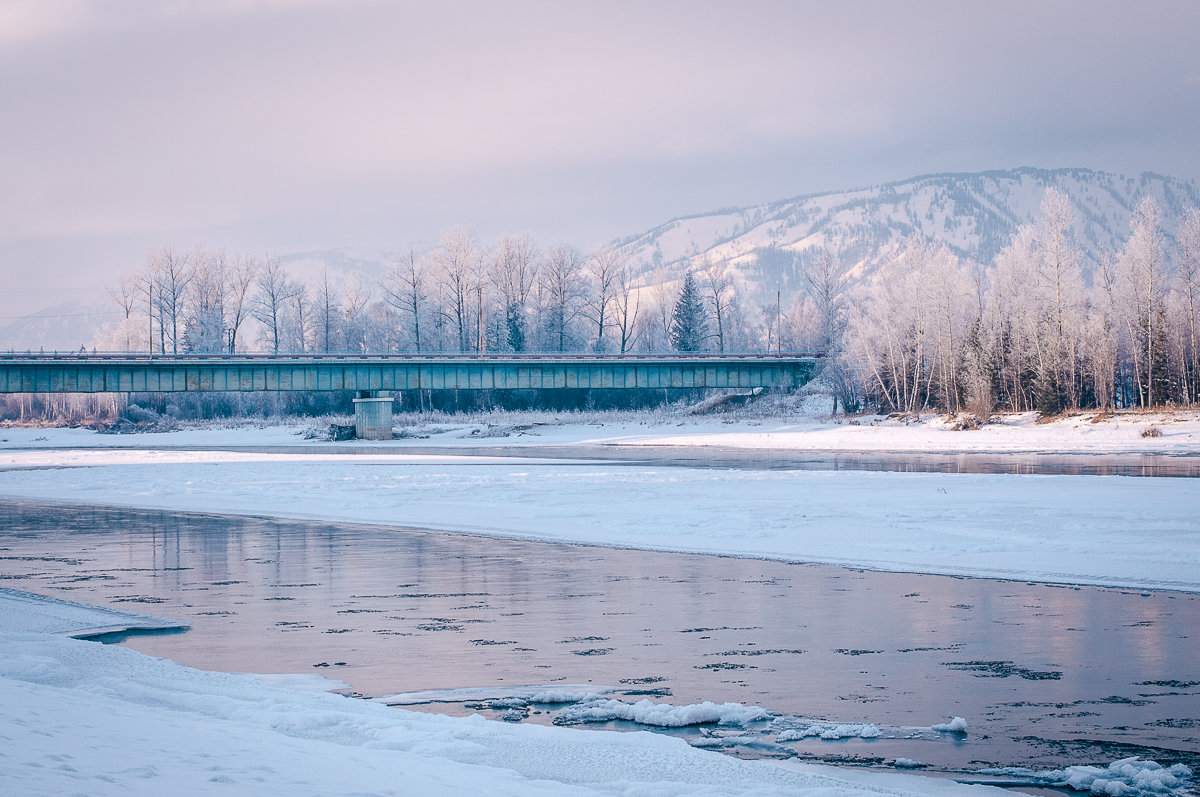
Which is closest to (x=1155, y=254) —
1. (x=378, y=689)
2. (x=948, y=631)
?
(x=948, y=631)

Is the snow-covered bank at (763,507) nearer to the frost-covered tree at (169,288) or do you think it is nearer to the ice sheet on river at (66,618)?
the ice sheet on river at (66,618)

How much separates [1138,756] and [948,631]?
467cm

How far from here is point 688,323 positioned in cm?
12181

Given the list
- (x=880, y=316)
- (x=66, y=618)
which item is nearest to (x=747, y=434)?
(x=880, y=316)

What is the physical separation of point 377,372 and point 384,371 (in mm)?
544

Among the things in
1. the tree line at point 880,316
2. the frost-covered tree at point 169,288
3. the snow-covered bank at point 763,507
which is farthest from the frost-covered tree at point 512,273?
the snow-covered bank at point 763,507

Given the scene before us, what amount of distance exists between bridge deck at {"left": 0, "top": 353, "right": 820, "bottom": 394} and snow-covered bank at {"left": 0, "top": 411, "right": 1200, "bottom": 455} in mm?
3527

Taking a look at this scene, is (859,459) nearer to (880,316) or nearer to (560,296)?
(880,316)

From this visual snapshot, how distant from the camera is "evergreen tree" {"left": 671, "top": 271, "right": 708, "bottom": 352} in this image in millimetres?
121062

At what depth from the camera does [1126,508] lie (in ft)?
75.0

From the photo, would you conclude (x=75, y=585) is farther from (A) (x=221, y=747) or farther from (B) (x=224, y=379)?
(B) (x=224, y=379)

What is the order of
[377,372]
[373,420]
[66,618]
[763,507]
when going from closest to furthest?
[66,618]
[763,507]
[373,420]
[377,372]

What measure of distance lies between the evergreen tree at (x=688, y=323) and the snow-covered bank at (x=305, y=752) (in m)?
112

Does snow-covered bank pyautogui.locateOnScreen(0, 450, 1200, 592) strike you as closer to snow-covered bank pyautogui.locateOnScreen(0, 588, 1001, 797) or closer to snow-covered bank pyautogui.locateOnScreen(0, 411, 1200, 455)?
snow-covered bank pyautogui.locateOnScreen(0, 588, 1001, 797)
